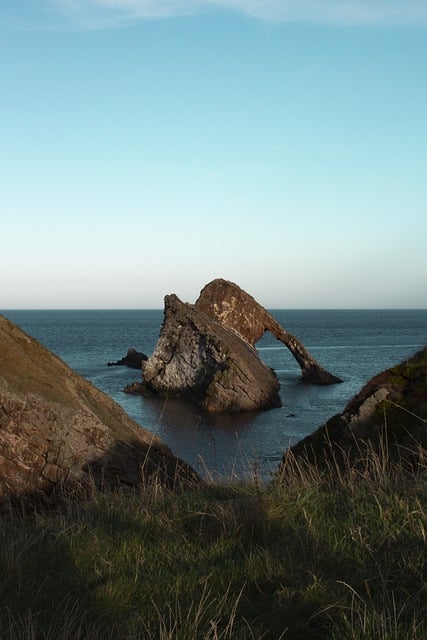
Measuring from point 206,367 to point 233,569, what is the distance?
130 feet

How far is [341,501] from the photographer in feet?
19.7

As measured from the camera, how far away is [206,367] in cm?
4419

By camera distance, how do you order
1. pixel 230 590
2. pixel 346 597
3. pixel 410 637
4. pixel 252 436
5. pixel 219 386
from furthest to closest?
pixel 219 386 < pixel 252 436 < pixel 230 590 < pixel 346 597 < pixel 410 637

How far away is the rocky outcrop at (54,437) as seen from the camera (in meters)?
9.32

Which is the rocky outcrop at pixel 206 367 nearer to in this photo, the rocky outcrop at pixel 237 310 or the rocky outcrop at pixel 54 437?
the rocky outcrop at pixel 237 310

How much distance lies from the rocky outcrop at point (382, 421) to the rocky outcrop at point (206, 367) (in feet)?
101

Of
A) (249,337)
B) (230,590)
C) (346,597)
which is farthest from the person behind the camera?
(249,337)

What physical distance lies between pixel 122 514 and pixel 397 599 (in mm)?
2957

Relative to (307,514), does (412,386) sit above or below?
above

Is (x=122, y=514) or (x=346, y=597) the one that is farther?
(x=122, y=514)

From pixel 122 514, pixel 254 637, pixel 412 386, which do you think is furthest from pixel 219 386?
pixel 254 637

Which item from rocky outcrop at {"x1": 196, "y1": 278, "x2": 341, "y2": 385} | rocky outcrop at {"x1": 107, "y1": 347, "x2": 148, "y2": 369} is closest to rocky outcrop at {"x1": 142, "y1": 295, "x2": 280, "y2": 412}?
rocky outcrop at {"x1": 196, "y1": 278, "x2": 341, "y2": 385}

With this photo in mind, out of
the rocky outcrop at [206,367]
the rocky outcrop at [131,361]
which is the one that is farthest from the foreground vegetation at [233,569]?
the rocky outcrop at [131,361]

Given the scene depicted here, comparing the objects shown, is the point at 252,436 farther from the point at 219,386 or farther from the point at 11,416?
the point at 11,416
